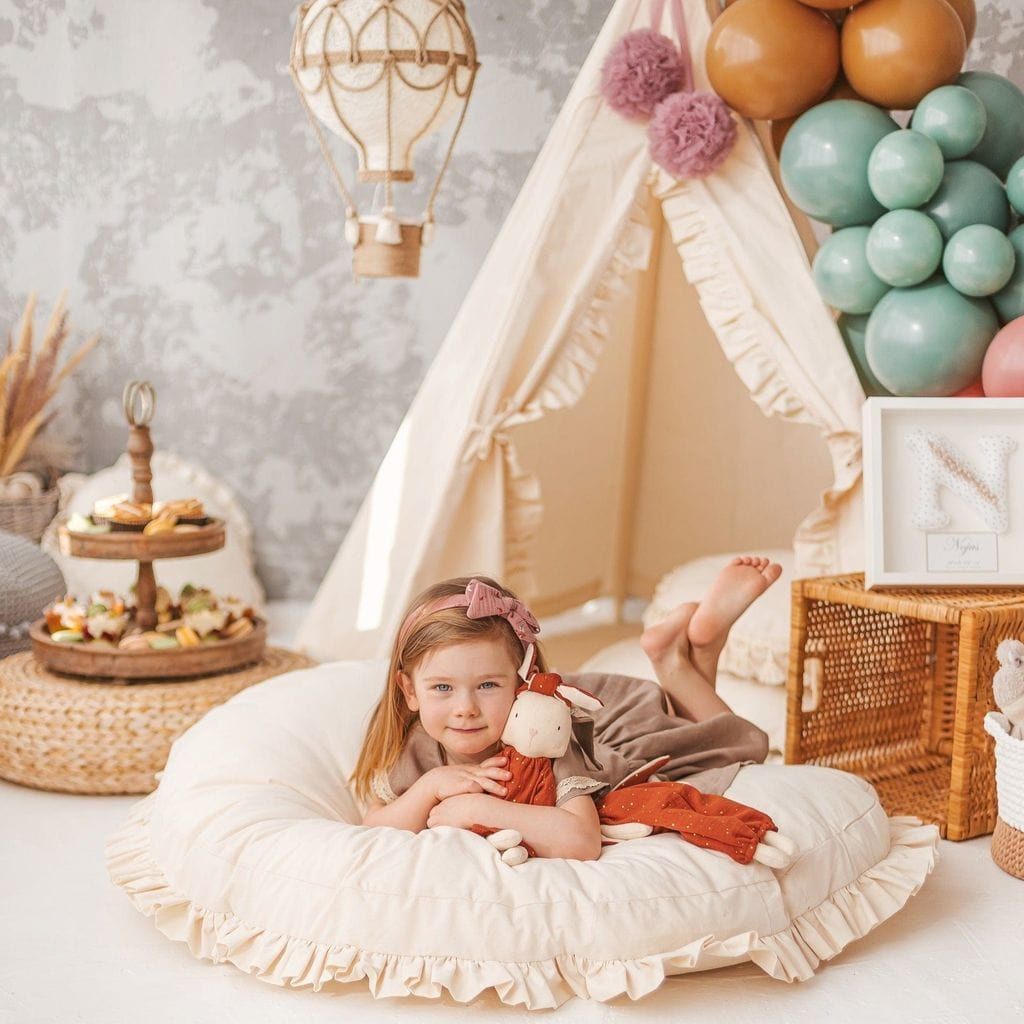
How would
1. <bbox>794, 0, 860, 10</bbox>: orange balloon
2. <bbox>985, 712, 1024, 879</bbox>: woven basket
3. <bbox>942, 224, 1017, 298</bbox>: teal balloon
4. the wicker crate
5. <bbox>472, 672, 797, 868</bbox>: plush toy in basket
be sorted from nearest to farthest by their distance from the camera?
<bbox>472, 672, 797, 868</bbox>: plush toy in basket
<bbox>985, 712, 1024, 879</bbox>: woven basket
the wicker crate
<bbox>942, 224, 1017, 298</bbox>: teal balloon
<bbox>794, 0, 860, 10</bbox>: orange balloon

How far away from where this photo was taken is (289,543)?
168 inches

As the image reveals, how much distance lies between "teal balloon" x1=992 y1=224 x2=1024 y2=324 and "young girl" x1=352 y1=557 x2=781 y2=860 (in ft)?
3.00

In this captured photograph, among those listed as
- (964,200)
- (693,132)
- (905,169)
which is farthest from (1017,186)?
(693,132)

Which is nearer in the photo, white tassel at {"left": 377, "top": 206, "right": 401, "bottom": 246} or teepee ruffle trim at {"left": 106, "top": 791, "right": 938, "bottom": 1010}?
teepee ruffle trim at {"left": 106, "top": 791, "right": 938, "bottom": 1010}

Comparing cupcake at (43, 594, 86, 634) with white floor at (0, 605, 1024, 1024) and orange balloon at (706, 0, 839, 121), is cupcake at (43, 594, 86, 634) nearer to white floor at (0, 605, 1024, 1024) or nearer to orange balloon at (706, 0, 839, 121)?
white floor at (0, 605, 1024, 1024)

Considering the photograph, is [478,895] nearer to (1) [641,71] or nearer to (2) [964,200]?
(2) [964,200]

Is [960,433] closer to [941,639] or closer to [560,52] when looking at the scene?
[941,639]

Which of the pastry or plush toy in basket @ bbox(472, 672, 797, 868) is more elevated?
the pastry

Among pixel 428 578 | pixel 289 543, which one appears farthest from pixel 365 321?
pixel 428 578

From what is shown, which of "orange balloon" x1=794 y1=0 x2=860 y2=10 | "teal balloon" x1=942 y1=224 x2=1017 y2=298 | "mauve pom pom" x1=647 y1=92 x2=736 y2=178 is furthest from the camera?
"mauve pom pom" x1=647 y1=92 x2=736 y2=178

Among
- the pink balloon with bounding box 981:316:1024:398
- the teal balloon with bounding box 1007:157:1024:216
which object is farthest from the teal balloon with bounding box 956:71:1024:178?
the pink balloon with bounding box 981:316:1024:398

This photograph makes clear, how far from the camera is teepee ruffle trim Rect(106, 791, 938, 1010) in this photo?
160 cm

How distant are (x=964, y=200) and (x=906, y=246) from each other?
0.49 ft

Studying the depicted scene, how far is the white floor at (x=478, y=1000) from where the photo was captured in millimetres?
1639
